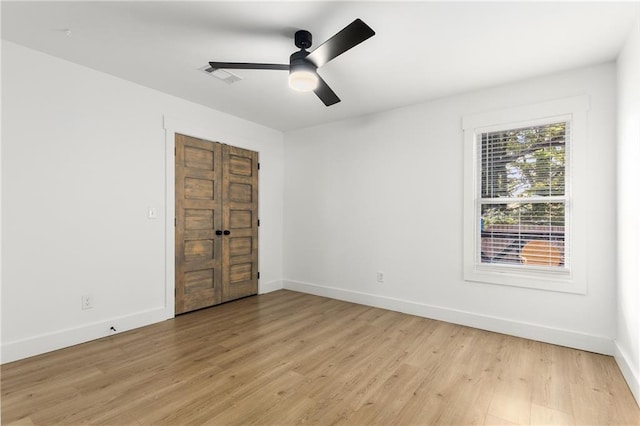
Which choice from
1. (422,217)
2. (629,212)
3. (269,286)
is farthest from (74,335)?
(629,212)

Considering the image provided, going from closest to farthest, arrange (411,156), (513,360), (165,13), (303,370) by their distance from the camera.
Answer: (165,13) < (303,370) < (513,360) < (411,156)

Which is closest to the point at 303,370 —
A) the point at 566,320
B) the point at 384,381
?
the point at 384,381

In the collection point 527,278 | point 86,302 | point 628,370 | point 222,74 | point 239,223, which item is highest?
point 222,74

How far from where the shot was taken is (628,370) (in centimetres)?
229

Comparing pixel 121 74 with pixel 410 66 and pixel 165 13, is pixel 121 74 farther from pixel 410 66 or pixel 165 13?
pixel 410 66

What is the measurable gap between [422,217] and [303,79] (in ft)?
7.63

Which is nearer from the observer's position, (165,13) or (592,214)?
(165,13)

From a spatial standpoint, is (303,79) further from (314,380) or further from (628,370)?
(628,370)

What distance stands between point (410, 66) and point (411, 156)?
1.25 m

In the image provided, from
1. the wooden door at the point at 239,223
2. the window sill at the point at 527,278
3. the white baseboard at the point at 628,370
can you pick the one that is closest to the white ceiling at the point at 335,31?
the wooden door at the point at 239,223

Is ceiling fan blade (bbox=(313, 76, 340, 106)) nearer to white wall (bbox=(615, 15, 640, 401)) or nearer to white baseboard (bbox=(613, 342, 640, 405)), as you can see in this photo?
white wall (bbox=(615, 15, 640, 401))

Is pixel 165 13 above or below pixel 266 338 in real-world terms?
above

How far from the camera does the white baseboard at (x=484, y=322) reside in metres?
2.86

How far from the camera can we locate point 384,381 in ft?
7.64
